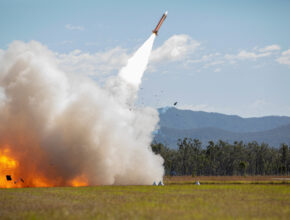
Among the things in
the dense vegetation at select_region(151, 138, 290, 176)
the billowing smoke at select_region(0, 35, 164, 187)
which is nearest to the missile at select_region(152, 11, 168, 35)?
the billowing smoke at select_region(0, 35, 164, 187)

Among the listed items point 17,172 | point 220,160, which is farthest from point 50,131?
point 220,160

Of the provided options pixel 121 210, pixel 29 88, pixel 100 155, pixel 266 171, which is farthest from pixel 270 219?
pixel 266 171

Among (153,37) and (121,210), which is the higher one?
(153,37)

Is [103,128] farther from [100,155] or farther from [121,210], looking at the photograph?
[121,210]

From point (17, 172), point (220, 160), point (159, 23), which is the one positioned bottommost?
point (17, 172)

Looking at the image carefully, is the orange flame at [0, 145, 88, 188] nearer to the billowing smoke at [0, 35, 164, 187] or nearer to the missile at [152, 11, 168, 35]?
the billowing smoke at [0, 35, 164, 187]

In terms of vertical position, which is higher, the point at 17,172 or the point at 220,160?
the point at 220,160

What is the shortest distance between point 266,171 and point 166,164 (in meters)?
49.5

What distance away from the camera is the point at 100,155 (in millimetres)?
60719

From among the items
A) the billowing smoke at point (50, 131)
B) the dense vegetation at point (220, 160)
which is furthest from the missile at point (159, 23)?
the dense vegetation at point (220, 160)

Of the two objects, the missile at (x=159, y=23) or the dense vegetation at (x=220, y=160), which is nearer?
the missile at (x=159, y=23)

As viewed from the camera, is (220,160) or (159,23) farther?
(220,160)

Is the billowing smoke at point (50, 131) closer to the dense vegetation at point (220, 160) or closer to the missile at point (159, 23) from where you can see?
the missile at point (159, 23)

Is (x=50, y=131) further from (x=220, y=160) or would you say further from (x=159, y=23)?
(x=220, y=160)
